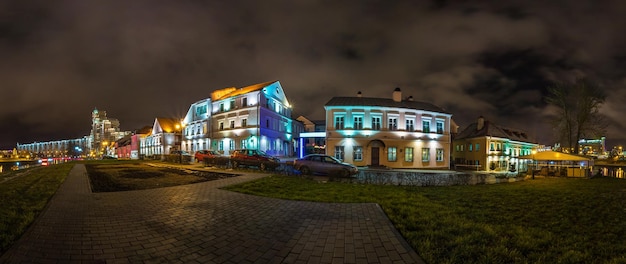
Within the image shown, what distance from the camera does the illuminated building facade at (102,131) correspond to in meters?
129

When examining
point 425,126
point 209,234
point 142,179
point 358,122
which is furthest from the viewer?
point 425,126

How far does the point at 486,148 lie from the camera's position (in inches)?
1446

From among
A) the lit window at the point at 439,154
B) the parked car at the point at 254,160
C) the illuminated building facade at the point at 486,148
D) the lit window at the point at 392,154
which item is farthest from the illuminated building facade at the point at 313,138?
the parked car at the point at 254,160

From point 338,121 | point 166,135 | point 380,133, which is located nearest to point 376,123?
point 380,133

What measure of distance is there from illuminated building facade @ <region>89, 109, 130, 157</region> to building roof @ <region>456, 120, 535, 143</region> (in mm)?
147299

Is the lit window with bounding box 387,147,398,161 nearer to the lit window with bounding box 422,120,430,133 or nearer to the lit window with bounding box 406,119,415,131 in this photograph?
the lit window with bounding box 406,119,415,131

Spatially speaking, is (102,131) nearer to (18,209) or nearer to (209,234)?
(18,209)

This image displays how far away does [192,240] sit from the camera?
490 centimetres

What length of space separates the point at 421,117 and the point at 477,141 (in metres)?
13.6

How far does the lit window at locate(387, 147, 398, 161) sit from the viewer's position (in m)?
30.3

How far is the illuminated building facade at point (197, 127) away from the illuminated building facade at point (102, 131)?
106 metres

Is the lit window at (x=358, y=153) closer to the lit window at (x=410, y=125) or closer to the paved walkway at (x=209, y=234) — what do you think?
the lit window at (x=410, y=125)

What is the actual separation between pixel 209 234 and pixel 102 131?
555ft

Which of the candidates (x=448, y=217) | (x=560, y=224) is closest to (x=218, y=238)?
(x=448, y=217)
